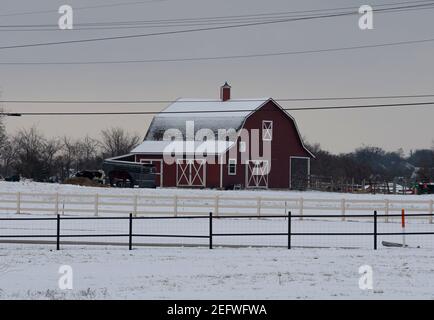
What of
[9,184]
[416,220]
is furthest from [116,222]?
[9,184]

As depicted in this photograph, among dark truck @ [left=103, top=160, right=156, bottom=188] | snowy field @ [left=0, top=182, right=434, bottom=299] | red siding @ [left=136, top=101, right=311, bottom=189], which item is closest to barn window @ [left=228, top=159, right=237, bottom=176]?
red siding @ [left=136, top=101, right=311, bottom=189]

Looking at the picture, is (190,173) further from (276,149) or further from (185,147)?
(276,149)

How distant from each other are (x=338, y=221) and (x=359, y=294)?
24.3 metres

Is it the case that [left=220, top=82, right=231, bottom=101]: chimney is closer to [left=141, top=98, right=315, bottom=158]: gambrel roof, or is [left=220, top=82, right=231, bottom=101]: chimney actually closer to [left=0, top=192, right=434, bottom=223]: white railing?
[left=141, top=98, right=315, bottom=158]: gambrel roof

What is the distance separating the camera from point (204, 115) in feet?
251

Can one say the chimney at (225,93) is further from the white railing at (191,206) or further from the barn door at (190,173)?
the white railing at (191,206)

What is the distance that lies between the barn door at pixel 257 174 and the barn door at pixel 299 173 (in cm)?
328

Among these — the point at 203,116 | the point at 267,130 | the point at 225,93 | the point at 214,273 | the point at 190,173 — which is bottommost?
the point at 214,273

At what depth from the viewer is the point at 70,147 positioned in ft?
425

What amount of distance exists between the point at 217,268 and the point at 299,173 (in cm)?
5705

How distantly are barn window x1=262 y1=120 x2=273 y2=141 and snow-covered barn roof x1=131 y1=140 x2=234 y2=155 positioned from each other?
3.73 metres

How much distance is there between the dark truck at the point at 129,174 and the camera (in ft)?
224

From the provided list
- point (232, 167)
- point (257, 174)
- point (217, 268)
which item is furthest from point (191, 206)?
point (257, 174)

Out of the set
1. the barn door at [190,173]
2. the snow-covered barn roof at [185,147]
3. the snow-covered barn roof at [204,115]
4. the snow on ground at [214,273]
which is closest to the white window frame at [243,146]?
the snow-covered barn roof at [185,147]
